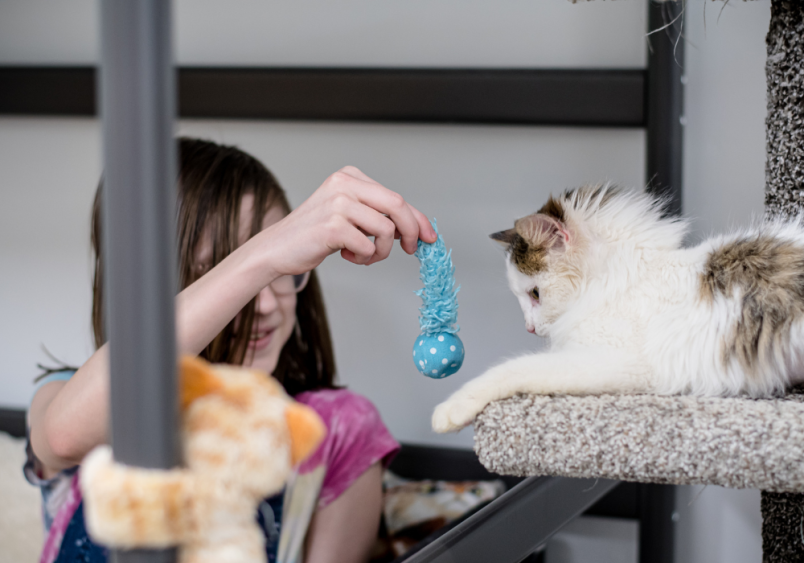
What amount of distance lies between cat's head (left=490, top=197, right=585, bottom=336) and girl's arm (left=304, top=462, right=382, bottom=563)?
1.72ft

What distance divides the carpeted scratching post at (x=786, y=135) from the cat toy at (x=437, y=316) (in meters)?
0.47

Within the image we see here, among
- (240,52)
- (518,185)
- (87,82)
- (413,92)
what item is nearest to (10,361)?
(87,82)

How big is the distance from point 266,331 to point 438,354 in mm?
540

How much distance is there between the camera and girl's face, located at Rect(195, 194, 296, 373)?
0.99 meters

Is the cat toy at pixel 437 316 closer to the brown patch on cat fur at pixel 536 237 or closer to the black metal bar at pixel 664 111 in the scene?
the brown patch on cat fur at pixel 536 237

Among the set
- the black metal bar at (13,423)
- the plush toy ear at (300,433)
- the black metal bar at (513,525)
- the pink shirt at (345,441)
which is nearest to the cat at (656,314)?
the black metal bar at (513,525)

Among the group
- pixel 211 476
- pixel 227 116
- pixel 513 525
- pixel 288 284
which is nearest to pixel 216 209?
pixel 288 284

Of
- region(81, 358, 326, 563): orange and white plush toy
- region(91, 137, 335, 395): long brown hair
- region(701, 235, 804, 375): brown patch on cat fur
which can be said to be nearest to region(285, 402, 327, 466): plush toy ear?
region(81, 358, 326, 563): orange and white plush toy

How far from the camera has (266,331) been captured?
1.07m

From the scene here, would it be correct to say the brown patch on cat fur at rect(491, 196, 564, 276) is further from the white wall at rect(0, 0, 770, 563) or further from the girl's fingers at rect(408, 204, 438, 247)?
the white wall at rect(0, 0, 770, 563)

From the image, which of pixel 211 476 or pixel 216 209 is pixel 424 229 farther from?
pixel 216 209

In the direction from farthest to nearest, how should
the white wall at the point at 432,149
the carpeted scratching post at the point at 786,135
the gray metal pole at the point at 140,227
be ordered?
1. the white wall at the point at 432,149
2. the carpeted scratching post at the point at 786,135
3. the gray metal pole at the point at 140,227

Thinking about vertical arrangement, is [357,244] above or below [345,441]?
above

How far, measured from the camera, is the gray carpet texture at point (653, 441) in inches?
18.2
